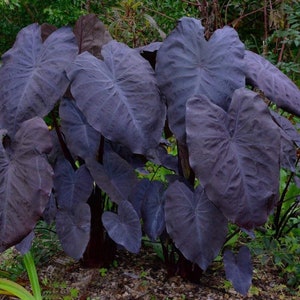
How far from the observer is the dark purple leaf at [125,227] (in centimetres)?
165

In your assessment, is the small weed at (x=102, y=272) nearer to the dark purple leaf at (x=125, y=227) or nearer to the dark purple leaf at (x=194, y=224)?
the dark purple leaf at (x=125, y=227)

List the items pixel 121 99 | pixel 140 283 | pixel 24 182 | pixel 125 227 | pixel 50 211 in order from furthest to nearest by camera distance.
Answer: pixel 140 283, pixel 50 211, pixel 125 227, pixel 121 99, pixel 24 182

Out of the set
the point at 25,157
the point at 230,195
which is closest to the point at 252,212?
the point at 230,195

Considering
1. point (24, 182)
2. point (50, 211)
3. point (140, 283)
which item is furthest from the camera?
point (140, 283)

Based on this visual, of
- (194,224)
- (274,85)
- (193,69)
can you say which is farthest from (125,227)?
(274,85)

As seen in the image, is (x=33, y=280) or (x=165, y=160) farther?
(x=165, y=160)

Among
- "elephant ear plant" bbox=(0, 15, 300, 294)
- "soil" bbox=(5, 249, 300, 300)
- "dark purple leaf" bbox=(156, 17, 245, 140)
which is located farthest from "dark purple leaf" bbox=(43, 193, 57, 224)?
"dark purple leaf" bbox=(156, 17, 245, 140)

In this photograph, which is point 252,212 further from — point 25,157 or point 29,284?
point 29,284

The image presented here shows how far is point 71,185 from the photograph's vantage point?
179cm

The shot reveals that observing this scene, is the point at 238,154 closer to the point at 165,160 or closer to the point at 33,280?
the point at 165,160

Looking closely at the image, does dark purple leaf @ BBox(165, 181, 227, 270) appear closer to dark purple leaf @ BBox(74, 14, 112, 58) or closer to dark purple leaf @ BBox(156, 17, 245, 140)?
dark purple leaf @ BBox(156, 17, 245, 140)

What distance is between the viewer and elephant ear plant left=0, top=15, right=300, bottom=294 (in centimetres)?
148

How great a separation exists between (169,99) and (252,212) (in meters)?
0.46

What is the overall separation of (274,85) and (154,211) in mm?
604
